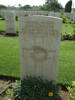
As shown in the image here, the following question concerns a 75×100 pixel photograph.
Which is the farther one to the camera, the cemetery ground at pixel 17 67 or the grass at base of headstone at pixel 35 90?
the cemetery ground at pixel 17 67

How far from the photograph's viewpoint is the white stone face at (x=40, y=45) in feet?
8.90

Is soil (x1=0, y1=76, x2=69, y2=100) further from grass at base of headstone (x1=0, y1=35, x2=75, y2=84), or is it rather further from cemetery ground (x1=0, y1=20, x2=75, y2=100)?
grass at base of headstone (x1=0, y1=35, x2=75, y2=84)

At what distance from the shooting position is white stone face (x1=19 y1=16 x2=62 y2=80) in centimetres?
271

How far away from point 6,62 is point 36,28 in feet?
8.47

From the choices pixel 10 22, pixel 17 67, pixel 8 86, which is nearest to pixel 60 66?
pixel 17 67

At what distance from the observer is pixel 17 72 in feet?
14.0

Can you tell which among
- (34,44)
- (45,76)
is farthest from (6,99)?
(34,44)

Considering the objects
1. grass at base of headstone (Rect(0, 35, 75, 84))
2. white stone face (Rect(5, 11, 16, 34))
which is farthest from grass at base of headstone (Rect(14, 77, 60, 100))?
white stone face (Rect(5, 11, 16, 34))

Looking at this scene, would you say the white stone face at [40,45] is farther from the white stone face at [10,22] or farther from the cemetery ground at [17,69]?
the white stone face at [10,22]

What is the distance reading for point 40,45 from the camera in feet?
9.35

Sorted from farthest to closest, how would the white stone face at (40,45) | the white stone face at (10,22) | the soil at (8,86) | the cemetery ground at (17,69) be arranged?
the white stone face at (10,22), the cemetery ground at (17,69), the soil at (8,86), the white stone face at (40,45)

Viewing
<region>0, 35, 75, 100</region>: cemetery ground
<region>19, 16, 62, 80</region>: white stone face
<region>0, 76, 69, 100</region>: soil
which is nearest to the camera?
<region>19, 16, 62, 80</region>: white stone face

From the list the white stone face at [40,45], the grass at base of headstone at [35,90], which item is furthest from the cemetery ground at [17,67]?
the white stone face at [40,45]

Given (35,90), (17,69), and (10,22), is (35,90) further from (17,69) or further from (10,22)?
(10,22)
